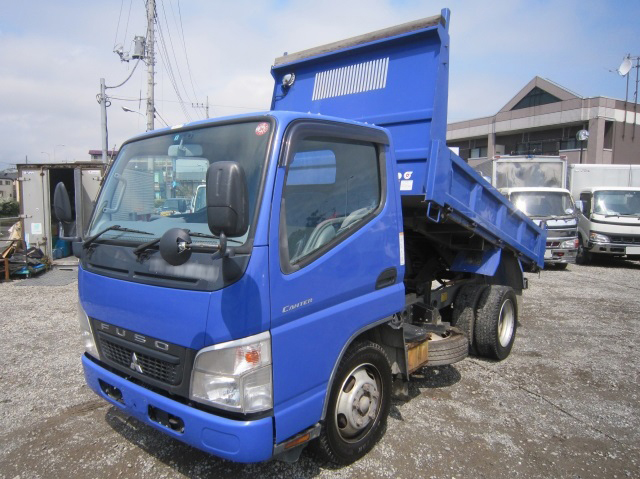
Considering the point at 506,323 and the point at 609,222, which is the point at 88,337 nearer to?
the point at 506,323

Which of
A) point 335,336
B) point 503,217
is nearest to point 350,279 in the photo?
point 335,336

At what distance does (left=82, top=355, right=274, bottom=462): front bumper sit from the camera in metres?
2.17

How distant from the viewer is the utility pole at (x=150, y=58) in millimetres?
18578

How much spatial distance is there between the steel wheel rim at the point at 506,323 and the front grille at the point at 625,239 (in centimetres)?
918

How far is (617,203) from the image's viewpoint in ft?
41.9

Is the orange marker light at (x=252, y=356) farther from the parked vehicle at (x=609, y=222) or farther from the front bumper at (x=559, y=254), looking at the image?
the parked vehicle at (x=609, y=222)

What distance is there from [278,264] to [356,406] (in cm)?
124

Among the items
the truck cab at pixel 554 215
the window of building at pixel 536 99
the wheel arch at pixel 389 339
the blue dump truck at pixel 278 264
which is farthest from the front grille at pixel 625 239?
the window of building at pixel 536 99

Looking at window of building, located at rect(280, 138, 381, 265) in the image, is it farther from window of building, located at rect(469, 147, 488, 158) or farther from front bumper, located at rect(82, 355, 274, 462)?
window of building, located at rect(469, 147, 488, 158)

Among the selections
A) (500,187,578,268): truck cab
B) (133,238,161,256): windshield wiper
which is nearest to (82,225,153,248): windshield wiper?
(133,238,161,256): windshield wiper

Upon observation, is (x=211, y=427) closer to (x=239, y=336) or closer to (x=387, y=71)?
(x=239, y=336)

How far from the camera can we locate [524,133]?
107 feet

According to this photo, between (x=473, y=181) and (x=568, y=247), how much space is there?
860cm

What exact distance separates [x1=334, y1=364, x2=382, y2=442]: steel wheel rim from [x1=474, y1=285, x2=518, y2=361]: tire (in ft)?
7.24
